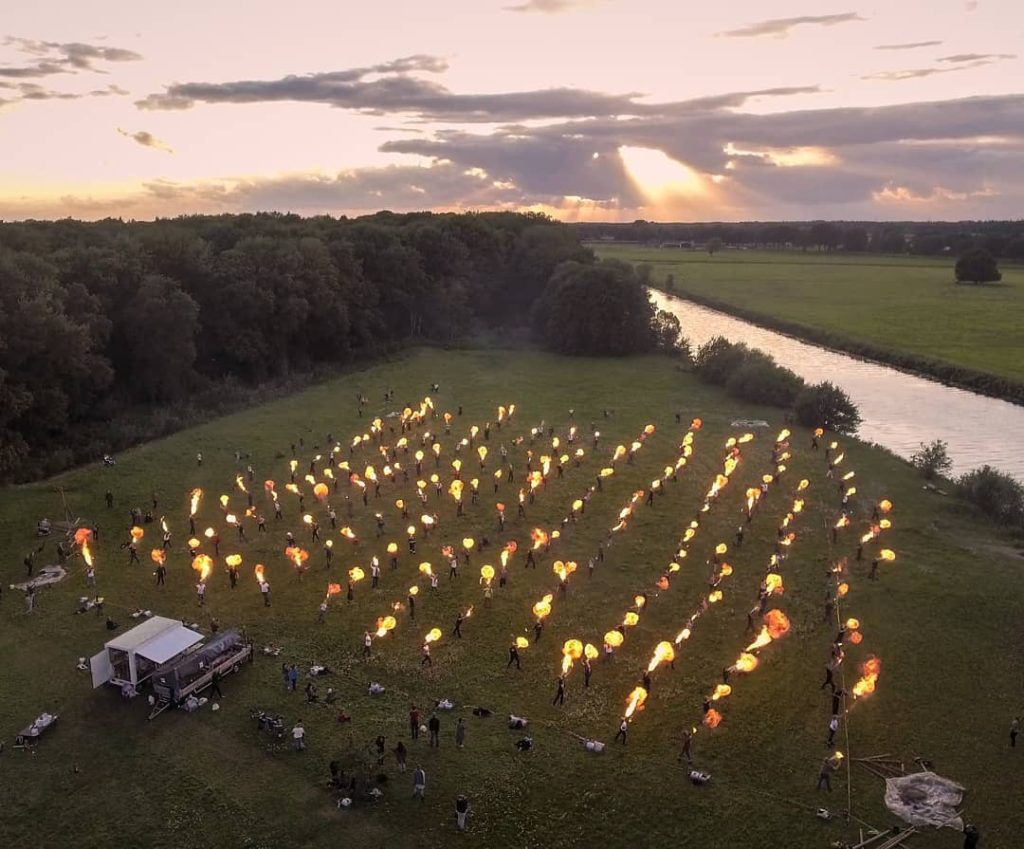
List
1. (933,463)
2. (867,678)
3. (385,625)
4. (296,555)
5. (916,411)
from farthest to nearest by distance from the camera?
(916,411)
(933,463)
(296,555)
(385,625)
(867,678)

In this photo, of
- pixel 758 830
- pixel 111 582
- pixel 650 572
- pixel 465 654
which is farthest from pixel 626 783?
pixel 111 582

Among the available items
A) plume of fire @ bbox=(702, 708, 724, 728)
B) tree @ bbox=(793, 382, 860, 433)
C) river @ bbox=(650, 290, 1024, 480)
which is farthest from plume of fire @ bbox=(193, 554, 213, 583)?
Result: river @ bbox=(650, 290, 1024, 480)

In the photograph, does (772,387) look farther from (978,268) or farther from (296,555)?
(978,268)

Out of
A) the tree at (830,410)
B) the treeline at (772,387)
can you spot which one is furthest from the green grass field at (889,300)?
the tree at (830,410)

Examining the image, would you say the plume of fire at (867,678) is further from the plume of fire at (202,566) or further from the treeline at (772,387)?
the treeline at (772,387)

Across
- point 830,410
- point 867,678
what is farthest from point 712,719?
point 830,410

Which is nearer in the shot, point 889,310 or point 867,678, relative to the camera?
point 867,678

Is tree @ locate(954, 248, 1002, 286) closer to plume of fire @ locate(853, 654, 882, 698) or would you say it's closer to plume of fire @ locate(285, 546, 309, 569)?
plume of fire @ locate(853, 654, 882, 698)
